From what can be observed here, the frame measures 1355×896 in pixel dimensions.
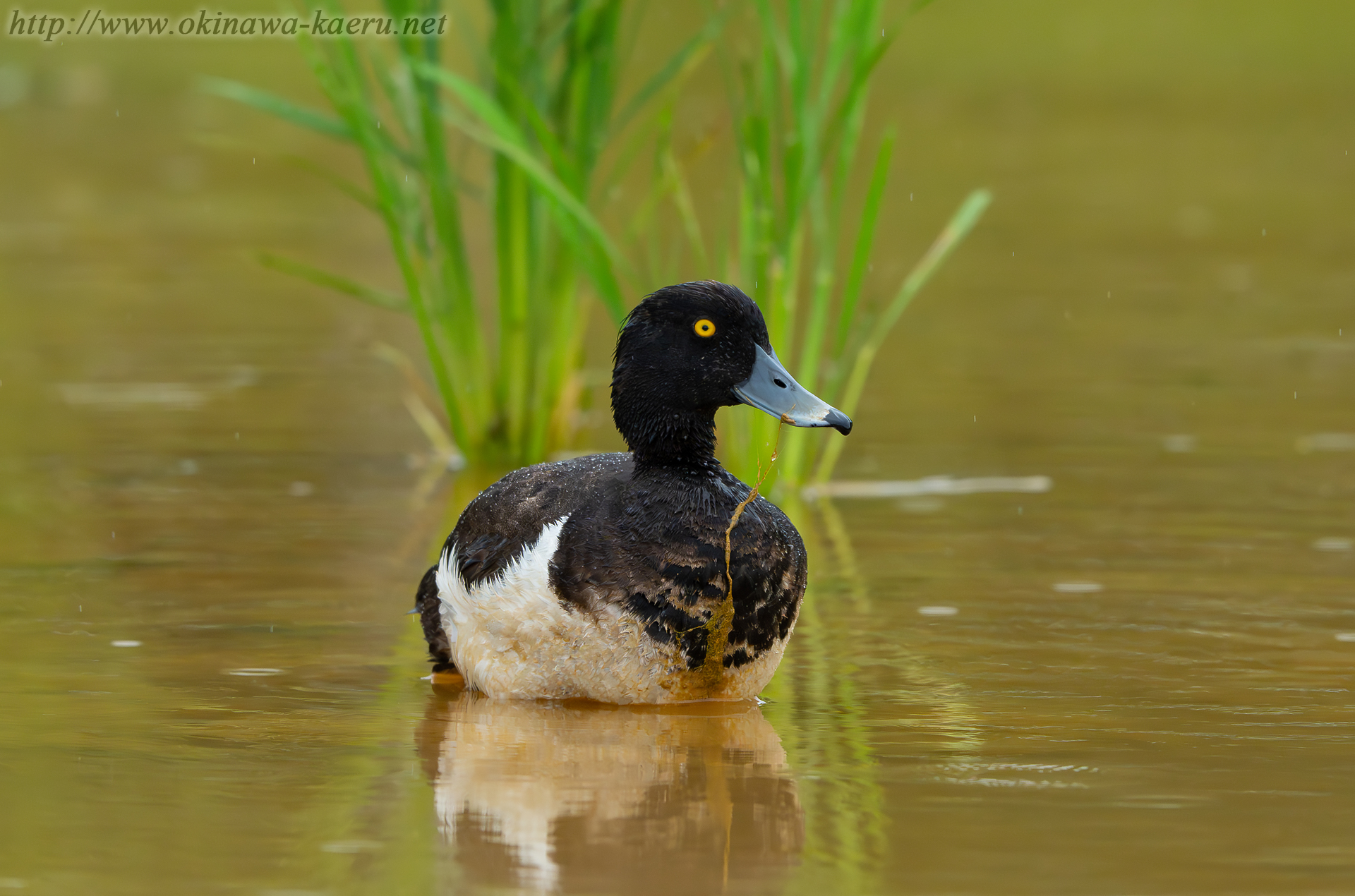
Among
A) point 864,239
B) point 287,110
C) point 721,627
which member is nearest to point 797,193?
point 864,239

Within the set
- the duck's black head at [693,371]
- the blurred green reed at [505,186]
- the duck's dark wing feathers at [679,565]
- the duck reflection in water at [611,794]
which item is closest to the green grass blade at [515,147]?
the blurred green reed at [505,186]

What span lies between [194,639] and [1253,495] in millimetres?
4579

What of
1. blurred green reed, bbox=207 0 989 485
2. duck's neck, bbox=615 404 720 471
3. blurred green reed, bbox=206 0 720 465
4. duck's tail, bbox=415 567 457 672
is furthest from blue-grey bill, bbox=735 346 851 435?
blurred green reed, bbox=206 0 720 465

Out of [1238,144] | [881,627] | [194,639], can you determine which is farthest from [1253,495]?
[1238,144]

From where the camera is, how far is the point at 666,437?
19.9 feet

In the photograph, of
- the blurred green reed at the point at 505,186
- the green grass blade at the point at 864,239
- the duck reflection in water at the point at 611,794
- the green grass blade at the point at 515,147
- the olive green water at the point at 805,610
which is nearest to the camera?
the duck reflection in water at the point at 611,794

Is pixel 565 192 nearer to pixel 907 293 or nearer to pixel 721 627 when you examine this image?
pixel 907 293

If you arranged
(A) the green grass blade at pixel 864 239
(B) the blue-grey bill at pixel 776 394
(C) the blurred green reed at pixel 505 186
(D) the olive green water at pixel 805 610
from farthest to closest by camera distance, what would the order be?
(C) the blurred green reed at pixel 505 186 → (A) the green grass blade at pixel 864 239 → (B) the blue-grey bill at pixel 776 394 → (D) the olive green water at pixel 805 610

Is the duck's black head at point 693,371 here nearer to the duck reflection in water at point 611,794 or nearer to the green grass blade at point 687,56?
the duck reflection in water at point 611,794

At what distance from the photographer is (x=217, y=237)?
16.0 metres

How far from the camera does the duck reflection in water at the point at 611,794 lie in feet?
14.6

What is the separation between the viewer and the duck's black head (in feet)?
19.8

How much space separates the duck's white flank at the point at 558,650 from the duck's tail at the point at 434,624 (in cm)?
20

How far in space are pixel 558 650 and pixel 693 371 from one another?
94cm
